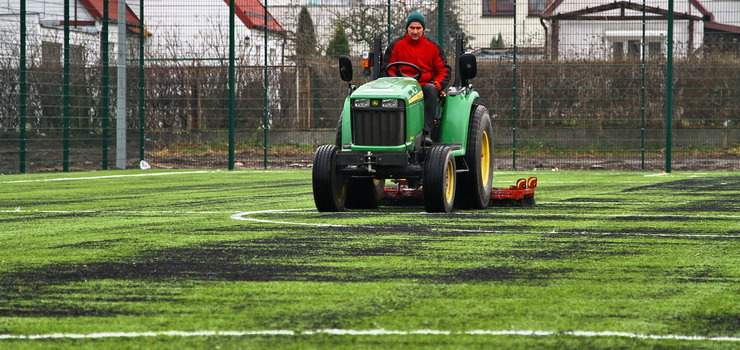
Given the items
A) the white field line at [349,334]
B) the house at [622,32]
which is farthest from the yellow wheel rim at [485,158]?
the house at [622,32]

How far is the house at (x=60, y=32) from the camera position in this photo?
18.1 meters

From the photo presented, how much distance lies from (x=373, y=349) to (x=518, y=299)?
117 centimetres

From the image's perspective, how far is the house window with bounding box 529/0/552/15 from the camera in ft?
65.8

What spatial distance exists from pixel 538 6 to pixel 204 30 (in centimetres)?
603

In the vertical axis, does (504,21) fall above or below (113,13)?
below

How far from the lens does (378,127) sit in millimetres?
9211

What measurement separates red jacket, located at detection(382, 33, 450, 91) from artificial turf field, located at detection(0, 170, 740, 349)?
117 centimetres

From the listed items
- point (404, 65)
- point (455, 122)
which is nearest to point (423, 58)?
point (404, 65)

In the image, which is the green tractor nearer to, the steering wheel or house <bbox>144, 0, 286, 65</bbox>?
the steering wheel


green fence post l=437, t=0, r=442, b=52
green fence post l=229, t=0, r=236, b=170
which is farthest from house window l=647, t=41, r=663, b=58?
green fence post l=229, t=0, r=236, b=170

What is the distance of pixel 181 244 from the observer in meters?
6.86

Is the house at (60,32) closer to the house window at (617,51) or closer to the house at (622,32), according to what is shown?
the house at (622,32)

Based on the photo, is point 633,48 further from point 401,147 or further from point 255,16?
point 401,147

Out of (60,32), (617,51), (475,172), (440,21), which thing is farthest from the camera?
(617,51)
